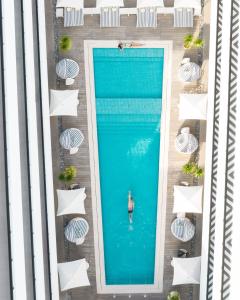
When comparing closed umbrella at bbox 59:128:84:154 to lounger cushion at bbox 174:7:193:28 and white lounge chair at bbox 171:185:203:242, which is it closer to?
white lounge chair at bbox 171:185:203:242

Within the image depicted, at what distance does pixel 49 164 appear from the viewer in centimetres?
1970

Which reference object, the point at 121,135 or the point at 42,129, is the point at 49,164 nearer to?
the point at 42,129

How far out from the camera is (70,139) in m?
21.2

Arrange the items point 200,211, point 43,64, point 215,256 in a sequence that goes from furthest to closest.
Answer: point 200,211
point 43,64
point 215,256

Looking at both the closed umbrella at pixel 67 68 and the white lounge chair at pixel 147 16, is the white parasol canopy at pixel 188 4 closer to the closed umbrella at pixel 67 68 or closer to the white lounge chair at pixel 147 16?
the white lounge chair at pixel 147 16

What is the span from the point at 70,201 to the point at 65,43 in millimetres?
7577

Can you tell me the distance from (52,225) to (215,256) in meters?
7.13

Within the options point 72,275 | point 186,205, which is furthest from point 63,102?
point 72,275

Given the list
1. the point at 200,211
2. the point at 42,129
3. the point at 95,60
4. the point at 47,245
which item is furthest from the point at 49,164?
the point at 200,211

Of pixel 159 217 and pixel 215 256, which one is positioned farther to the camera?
pixel 159 217

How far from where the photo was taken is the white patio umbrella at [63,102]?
821 inches

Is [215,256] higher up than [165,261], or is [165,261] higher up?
[215,256]

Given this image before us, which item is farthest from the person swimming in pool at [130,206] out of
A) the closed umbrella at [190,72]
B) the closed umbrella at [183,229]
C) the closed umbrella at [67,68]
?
the closed umbrella at [67,68]

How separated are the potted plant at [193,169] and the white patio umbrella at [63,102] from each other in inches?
235
